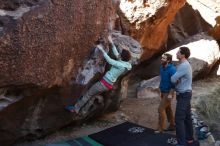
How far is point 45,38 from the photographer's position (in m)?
5.97

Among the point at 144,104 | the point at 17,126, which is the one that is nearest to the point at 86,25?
the point at 17,126

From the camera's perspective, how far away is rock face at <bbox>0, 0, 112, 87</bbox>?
5602 mm

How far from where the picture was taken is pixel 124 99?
9.91 m

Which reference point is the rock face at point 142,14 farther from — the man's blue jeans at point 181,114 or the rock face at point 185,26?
the man's blue jeans at point 181,114

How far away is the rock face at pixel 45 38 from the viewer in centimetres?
560

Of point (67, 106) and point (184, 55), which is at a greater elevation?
point (184, 55)

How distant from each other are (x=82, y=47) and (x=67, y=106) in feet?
3.67

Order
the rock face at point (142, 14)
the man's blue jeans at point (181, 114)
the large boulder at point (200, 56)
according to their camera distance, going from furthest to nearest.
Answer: the large boulder at point (200, 56), the rock face at point (142, 14), the man's blue jeans at point (181, 114)

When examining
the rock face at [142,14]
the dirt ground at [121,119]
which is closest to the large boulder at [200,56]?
the dirt ground at [121,119]

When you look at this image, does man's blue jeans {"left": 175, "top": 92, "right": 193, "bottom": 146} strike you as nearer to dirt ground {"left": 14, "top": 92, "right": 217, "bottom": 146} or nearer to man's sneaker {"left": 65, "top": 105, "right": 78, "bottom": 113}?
dirt ground {"left": 14, "top": 92, "right": 217, "bottom": 146}

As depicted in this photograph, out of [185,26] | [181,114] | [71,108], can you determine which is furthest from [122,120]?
[185,26]

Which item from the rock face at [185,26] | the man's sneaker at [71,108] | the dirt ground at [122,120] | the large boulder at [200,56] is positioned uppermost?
the rock face at [185,26]

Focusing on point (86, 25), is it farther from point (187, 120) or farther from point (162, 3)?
point (162, 3)

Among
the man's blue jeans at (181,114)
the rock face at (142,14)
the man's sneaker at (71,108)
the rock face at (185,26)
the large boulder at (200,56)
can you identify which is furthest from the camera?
the rock face at (185,26)
